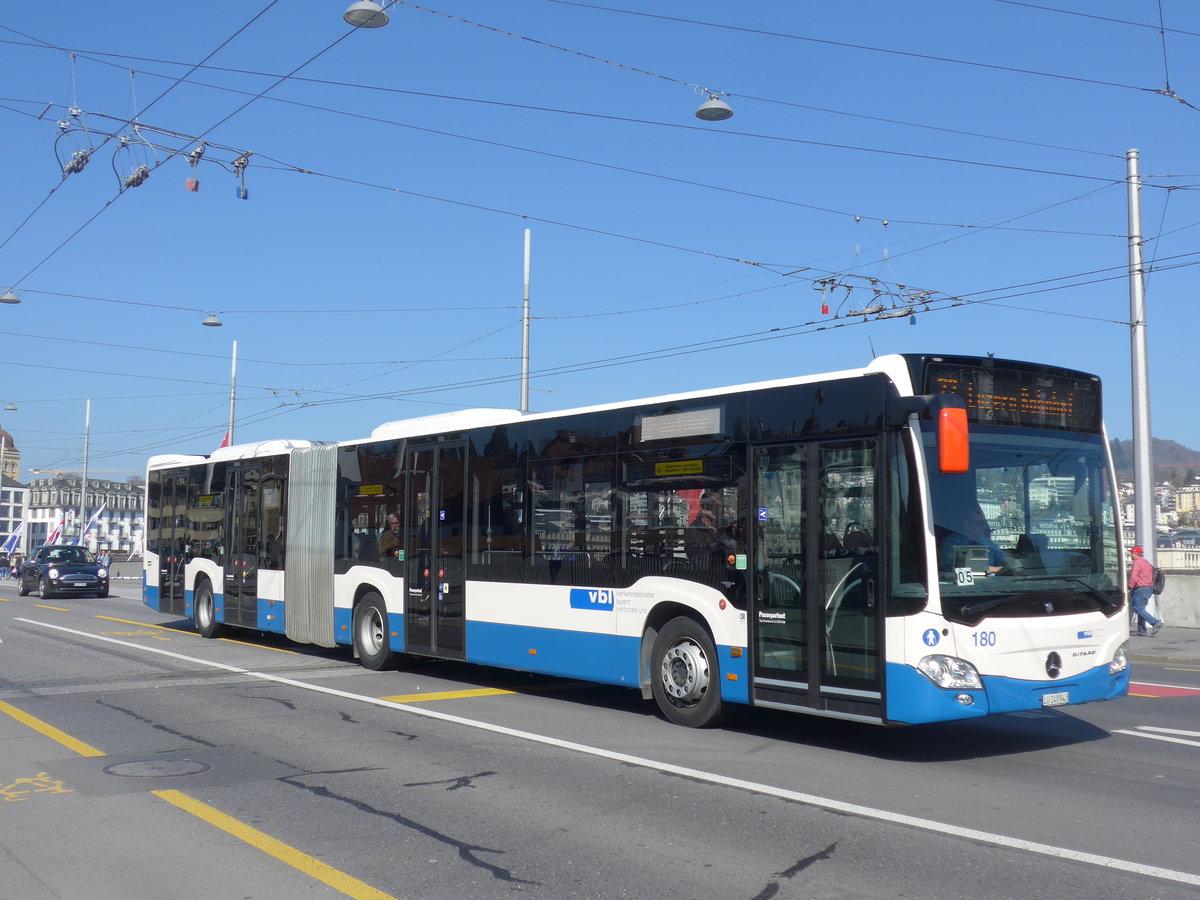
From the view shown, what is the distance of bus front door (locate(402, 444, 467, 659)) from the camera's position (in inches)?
531

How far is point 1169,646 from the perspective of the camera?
737 inches

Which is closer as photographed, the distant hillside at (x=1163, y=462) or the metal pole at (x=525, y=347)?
the distant hillside at (x=1163, y=462)

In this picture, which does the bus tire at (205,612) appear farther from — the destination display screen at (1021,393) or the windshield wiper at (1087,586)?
the windshield wiper at (1087,586)

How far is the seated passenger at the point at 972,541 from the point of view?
8.36m

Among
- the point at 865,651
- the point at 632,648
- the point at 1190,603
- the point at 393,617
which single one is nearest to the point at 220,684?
the point at 393,617

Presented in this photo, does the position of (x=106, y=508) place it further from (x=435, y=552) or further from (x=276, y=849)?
(x=276, y=849)

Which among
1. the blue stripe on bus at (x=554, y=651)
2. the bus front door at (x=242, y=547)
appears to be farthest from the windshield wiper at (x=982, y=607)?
the bus front door at (x=242, y=547)

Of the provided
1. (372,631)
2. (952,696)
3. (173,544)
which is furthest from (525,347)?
(952,696)

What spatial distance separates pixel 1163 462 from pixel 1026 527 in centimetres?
13207

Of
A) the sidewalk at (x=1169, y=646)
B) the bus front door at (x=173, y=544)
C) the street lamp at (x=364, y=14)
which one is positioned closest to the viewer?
the street lamp at (x=364, y=14)

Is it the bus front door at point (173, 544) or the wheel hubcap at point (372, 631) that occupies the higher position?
the bus front door at point (173, 544)

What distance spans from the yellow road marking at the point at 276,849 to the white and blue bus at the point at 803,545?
4.32m

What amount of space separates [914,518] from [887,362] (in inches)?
48.8

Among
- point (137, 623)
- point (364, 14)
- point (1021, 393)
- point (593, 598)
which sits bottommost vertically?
point (137, 623)
